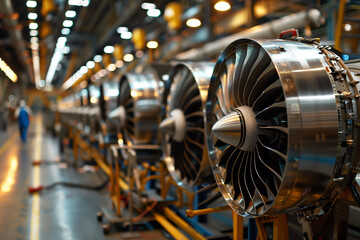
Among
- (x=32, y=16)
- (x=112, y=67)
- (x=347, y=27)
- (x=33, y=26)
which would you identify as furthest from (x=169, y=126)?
(x=112, y=67)

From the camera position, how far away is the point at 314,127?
1.97m

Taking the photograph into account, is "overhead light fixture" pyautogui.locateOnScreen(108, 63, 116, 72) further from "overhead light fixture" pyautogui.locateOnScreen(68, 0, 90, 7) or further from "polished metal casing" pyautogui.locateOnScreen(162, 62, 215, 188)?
"polished metal casing" pyautogui.locateOnScreen(162, 62, 215, 188)

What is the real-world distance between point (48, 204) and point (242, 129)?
460cm

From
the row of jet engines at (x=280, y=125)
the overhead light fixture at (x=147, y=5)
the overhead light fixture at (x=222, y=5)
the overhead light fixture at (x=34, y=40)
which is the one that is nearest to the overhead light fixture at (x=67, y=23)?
the overhead light fixture at (x=147, y=5)

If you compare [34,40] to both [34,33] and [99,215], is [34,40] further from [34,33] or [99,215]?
[99,215]

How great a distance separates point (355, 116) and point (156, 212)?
3.44 meters

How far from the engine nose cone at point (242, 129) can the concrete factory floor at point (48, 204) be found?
8.29ft

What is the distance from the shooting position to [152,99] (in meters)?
5.37

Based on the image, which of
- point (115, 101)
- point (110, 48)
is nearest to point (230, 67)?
point (115, 101)

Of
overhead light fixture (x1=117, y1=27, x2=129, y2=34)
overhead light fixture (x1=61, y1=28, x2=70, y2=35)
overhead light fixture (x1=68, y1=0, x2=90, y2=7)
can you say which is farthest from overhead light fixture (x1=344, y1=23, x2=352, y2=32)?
overhead light fixture (x1=61, y1=28, x2=70, y2=35)

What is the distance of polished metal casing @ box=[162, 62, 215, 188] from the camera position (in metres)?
3.32

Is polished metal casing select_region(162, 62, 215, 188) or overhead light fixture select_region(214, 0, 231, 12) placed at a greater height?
overhead light fixture select_region(214, 0, 231, 12)

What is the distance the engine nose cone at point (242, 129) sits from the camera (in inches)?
94.4

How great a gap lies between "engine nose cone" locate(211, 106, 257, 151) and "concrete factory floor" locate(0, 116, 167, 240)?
2527 millimetres
